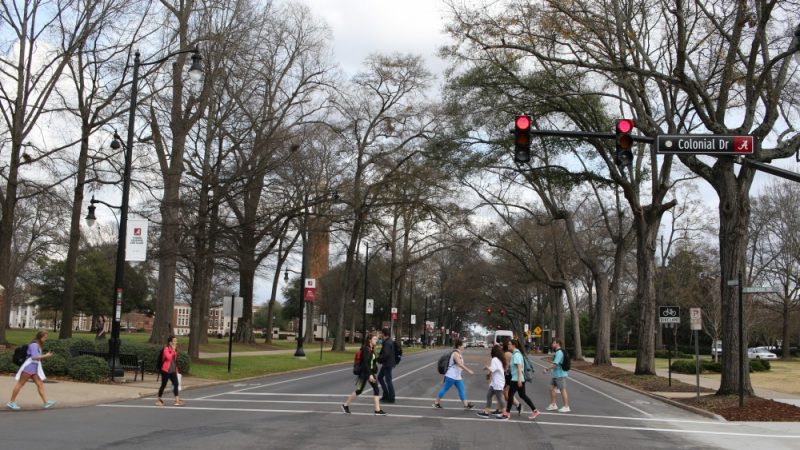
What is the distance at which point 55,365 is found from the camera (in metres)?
20.2

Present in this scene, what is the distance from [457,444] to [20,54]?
26013 mm

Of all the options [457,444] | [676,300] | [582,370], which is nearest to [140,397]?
[457,444]

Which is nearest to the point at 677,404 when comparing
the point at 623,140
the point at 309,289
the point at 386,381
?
the point at 386,381

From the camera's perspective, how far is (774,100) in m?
18.7

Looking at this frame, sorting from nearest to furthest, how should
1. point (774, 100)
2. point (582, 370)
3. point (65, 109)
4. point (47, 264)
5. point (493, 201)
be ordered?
1. point (774, 100)
2. point (65, 109)
3. point (582, 370)
4. point (493, 201)
5. point (47, 264)

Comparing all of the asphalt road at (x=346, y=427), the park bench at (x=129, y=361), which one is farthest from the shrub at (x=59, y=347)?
the asphalt road at (x=346, y=427)

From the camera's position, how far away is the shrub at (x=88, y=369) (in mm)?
19828

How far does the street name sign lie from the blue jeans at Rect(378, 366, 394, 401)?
808cm

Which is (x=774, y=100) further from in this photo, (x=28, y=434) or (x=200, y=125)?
(x=200, y=125)

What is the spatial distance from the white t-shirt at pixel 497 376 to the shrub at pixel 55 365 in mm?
12871

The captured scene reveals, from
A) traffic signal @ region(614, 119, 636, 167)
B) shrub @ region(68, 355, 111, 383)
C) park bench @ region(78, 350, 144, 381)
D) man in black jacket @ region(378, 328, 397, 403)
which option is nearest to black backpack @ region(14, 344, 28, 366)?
shrub @ region(68, 355, 111, 383)

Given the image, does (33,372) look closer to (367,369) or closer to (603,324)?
(367,369)

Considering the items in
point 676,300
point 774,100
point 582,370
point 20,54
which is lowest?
point 582,370

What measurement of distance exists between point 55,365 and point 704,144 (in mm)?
18187
